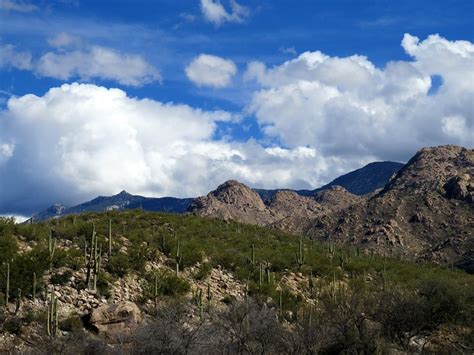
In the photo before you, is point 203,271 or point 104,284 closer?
point 104,284

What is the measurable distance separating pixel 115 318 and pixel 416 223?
8205cm

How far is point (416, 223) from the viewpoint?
100 m

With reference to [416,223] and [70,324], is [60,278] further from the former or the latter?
[416,223]

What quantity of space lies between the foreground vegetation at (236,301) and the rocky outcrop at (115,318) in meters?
0.99

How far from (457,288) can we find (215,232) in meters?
21.5

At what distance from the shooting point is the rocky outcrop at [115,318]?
26.8m

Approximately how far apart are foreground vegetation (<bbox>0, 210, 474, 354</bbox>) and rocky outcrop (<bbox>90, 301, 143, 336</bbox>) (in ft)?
3.23

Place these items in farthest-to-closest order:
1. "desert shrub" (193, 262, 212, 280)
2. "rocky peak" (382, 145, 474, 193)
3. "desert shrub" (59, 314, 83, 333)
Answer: "rocky peak" (382, 145, 474, 193), "desert shrub" (193, 262, 212, 280), "desert shrub" (59, 314, 83, 333)

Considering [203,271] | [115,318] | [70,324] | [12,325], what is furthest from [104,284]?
[203,271]

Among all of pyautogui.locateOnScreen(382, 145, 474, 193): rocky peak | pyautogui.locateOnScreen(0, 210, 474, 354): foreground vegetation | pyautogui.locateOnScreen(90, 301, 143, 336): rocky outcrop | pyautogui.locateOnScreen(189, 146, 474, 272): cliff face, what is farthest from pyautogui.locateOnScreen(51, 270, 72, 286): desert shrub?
pyautogui.locateOnScreen(382, 145, 474, 193): rocky peak

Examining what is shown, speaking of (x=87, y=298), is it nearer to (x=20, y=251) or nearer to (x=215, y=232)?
(x=20, y=251)

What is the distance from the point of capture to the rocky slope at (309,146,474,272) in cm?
8919

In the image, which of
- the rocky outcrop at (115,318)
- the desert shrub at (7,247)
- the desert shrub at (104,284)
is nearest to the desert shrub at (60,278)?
the desert shrub at (104,284)

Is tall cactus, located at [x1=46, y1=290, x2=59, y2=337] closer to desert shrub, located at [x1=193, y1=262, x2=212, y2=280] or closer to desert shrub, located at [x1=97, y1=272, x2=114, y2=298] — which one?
desert shrub, located at [x1=97, y1=272, x2=114, y2=298]
